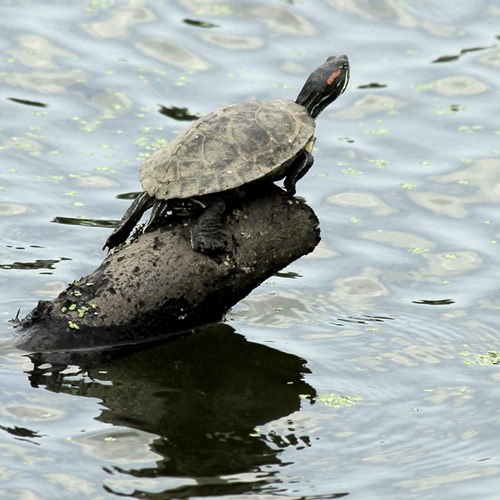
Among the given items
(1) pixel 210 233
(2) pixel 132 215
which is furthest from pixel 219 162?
(2) pixel 132 215

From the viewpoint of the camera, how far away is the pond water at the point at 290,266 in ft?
21.7

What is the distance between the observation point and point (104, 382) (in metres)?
7.39

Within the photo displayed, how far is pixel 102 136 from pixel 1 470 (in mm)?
5598

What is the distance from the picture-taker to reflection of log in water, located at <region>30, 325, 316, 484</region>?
21.8 ft

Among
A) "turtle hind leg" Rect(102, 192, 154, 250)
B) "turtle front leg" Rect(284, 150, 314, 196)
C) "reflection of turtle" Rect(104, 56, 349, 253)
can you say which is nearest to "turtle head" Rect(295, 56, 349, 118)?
"reflection of turtle" Rect(104, 56, 349, 253)

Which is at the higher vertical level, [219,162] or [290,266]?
[219,162]

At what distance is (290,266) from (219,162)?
230 cm

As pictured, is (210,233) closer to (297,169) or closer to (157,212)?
(157,212)

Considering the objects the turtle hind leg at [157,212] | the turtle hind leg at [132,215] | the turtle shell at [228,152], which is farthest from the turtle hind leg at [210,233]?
the turtle hind leg at [132,215]

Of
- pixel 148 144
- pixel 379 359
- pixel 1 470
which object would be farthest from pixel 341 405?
pixel 148 144

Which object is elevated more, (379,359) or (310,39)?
(310,39)

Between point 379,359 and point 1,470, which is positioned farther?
point 379,359

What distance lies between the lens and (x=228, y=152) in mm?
7289

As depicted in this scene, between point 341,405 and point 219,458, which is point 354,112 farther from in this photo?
point 219,458
